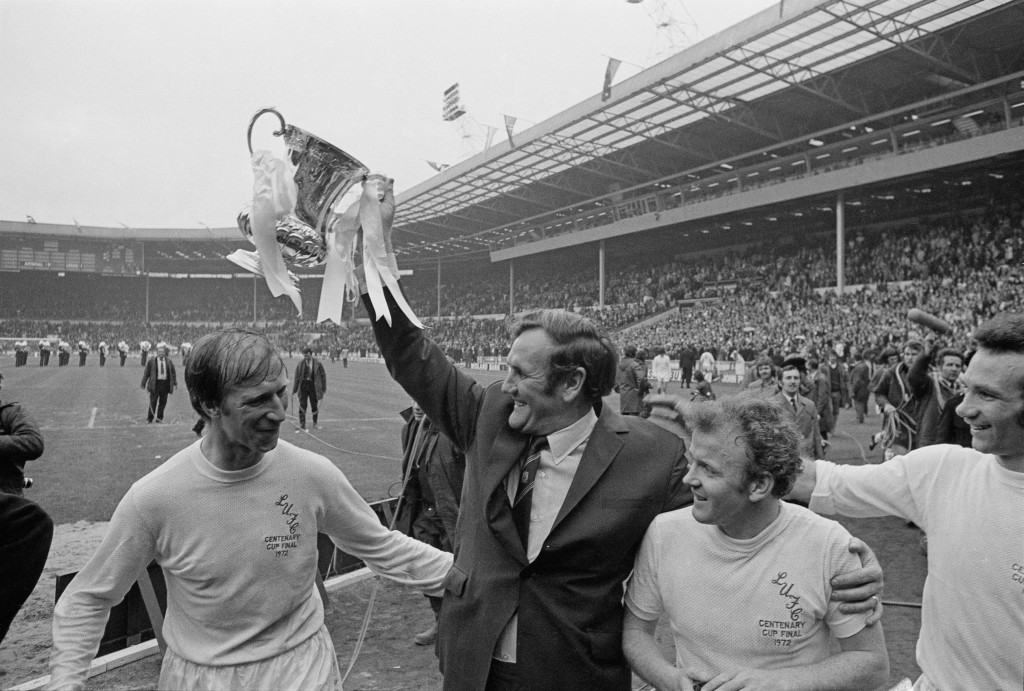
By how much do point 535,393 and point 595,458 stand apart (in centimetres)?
27

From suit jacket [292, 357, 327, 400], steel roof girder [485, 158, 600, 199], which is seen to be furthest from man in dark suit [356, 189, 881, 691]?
steel roof girder [485, 158, 600, 199]

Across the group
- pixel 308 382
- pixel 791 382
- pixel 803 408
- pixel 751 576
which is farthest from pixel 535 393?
pixel 308 382

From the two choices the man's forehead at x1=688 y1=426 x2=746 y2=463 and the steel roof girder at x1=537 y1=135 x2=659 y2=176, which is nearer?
the man's forehead at x1=688 y1=426 x2=746 y2=463

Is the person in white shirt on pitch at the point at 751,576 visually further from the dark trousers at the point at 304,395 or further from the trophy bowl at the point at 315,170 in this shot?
the dark trousers at the point at 304,395

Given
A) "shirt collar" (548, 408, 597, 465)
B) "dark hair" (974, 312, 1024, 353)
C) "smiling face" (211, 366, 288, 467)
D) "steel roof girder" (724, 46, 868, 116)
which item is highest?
"steel roof girder" (724, 46, 868, 116)

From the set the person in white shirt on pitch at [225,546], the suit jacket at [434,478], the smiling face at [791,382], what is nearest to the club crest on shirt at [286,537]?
the person in white shirt on pitch at [225,546]

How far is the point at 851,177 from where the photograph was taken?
3077 centimetres

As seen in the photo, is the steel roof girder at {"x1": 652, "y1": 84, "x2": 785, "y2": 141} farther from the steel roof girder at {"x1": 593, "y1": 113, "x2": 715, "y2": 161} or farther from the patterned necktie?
the patterned necktie

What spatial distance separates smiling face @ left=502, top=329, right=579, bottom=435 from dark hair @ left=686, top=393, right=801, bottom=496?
44cm

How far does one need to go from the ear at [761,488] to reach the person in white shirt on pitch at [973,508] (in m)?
0.18

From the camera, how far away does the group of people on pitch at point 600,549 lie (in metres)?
1.89

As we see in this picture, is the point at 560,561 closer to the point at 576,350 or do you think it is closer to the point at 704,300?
the point at 576,350

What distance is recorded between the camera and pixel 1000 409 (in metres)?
2.01

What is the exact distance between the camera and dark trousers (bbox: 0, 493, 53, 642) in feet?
5.66
